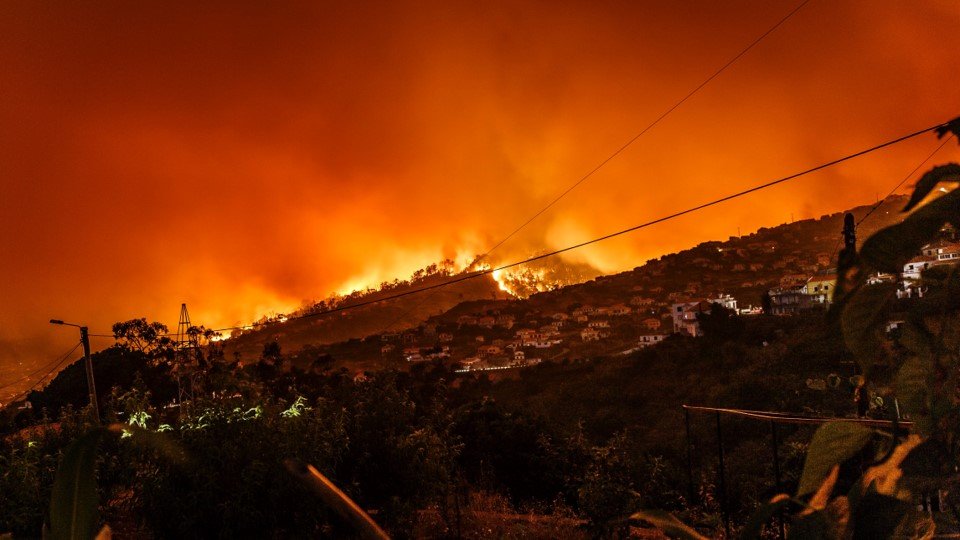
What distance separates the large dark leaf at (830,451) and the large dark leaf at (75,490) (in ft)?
1.33

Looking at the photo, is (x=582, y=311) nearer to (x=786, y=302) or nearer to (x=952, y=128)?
(x=786, y=302)

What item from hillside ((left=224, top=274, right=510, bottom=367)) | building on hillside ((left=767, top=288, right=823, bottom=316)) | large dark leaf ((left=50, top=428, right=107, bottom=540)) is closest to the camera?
large dark leaf ((left=50, top=428, right=107, bottom=540))

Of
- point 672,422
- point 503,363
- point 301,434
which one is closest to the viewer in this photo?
point 301,434

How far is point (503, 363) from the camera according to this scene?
108 feet

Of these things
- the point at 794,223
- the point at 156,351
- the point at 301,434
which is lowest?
the point at 301,434

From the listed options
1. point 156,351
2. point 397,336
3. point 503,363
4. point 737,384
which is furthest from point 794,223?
point 156,351

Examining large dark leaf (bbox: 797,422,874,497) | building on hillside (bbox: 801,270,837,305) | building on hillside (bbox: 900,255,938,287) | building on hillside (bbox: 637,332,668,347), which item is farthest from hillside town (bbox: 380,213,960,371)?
large dark leaf (bbox: 797,422,874,497)

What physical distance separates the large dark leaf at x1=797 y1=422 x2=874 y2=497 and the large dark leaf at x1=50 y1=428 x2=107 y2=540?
0.41m

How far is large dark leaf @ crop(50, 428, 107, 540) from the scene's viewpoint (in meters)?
0.37

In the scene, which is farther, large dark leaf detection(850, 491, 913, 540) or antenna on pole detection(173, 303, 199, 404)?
antenna on pole detection(173, 303, 199, 404)

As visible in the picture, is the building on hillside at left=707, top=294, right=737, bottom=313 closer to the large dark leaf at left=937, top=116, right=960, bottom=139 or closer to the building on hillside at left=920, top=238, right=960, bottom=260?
the building on hillside at left=920, top=238, right=960, bottom=260

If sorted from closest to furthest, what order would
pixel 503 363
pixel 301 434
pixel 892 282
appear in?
pixel 892 282 → pixel 301 434 → pixel 503 363

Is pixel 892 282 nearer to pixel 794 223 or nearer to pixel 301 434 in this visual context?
pixel 301 434

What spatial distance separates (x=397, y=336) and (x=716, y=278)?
19726 mm
